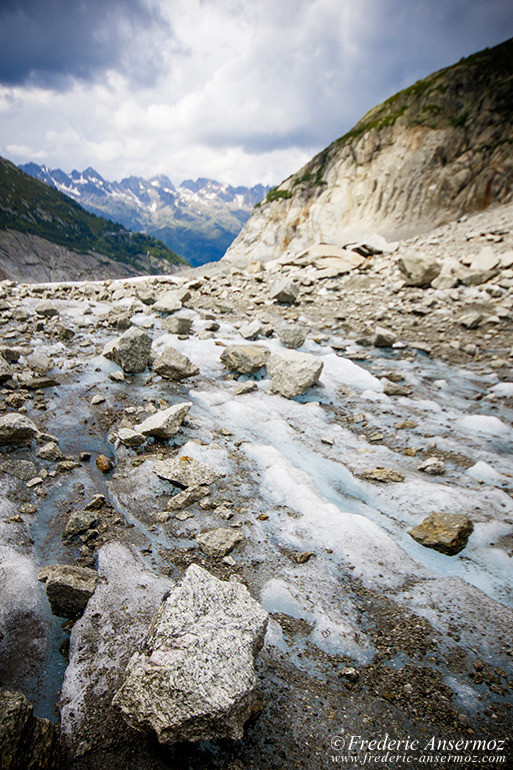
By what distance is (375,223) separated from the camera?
28.5m

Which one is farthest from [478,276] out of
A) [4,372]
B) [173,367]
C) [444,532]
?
[4,372]

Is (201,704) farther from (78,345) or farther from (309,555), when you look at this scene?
(78,345)

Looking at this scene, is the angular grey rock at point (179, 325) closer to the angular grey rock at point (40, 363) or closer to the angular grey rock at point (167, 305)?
the angular grey rock at point (167, 305)

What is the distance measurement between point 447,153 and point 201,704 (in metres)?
35.2

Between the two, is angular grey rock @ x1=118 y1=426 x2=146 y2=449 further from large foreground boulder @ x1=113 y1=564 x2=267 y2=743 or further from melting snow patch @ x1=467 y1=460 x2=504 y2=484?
melting snow patch @ x1=467 y1=460 x2=504 y2=484

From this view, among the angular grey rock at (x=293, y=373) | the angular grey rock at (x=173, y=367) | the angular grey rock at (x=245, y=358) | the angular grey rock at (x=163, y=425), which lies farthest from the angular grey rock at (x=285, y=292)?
the angular grey rock at (x=163, y=425)

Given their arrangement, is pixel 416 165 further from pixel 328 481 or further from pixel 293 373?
pixel 328 481

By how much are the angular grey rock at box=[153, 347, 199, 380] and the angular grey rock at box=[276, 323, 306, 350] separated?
298cm

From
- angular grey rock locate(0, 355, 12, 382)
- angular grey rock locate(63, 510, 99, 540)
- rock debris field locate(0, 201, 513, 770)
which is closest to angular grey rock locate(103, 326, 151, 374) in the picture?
rock debris field locate(0, 201, 513, 770)

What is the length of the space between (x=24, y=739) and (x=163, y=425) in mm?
3533

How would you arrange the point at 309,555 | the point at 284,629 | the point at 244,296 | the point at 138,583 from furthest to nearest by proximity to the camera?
the point at 244,296
the point at 309,555
the point at 138,583
the point at 284,629

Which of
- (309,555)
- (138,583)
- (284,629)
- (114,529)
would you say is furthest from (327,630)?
(114,529)

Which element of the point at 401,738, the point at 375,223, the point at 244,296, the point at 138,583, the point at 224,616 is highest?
the point at 375,223

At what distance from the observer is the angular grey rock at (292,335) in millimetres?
8961
